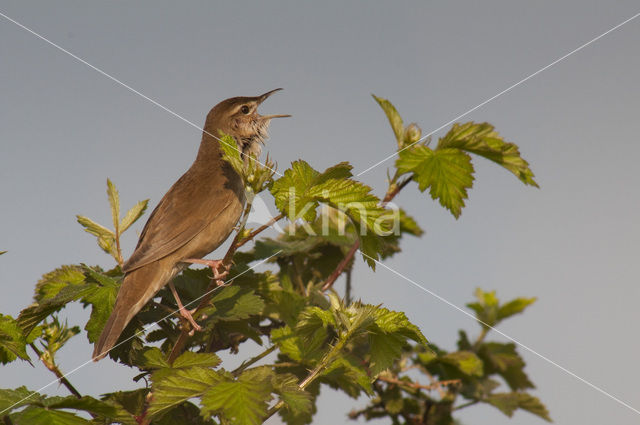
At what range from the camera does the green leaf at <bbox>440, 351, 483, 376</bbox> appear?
3.37m

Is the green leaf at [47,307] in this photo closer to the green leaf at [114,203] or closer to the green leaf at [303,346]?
the green leaf at [114,203]

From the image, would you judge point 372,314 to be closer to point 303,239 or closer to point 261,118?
point 303,239

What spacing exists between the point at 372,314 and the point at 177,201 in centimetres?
182

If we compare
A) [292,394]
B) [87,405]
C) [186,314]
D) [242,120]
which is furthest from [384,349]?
[242,120]

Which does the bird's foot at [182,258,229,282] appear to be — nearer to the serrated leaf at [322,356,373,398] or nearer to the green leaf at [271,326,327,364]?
the green leaf at [271,326,327,364]

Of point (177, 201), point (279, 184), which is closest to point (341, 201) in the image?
point (279, 184)

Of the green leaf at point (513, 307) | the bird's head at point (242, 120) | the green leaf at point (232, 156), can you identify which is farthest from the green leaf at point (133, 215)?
the green leaf at point (513, 307)

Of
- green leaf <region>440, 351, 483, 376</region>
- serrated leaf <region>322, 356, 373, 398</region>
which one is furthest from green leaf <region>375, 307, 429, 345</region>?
green leaf <region>440, 351, 483, 376</region>

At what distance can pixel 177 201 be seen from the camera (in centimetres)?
368

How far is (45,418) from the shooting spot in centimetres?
193

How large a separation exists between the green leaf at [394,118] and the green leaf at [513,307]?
1508 mm

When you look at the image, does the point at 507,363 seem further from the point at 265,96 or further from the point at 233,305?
the point at 265,96

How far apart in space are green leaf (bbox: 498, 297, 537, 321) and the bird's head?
6.42 ft

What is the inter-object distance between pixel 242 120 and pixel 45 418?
2976 millimetres
